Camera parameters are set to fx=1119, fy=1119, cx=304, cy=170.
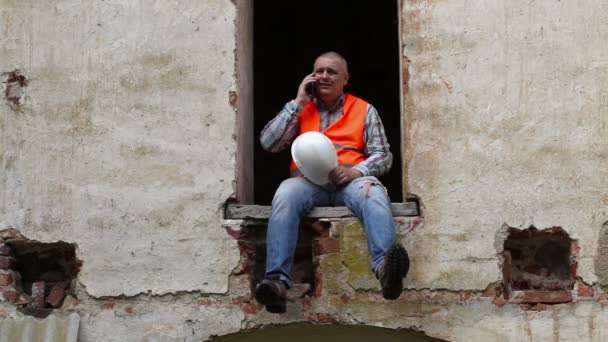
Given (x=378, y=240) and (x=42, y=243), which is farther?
(x=42, y=243)

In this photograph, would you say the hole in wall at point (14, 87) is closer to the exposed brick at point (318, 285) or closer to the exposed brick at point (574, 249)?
the exposed brick at point (318, 285)

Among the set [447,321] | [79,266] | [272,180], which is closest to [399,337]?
[447,321]

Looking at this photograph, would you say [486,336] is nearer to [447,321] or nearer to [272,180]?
[447,321]

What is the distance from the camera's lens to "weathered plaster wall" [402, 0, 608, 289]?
5539 millimetres

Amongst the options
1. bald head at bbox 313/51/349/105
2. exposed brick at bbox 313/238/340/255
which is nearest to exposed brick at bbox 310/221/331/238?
exposed brick at bbox 313/238/340/255

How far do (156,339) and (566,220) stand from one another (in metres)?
2.12

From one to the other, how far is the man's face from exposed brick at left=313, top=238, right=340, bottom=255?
80 centimetres

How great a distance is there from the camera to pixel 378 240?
5254 millimetres

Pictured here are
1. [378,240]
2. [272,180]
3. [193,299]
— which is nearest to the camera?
[378,240]

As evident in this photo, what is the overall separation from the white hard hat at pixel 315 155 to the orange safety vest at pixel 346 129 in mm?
206

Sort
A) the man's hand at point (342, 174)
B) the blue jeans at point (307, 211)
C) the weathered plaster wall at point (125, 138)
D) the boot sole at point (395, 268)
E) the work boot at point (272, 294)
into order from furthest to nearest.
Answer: the weathered plaster wall at point (125, 138) < the man's hand at point (342, 174) < the blue jeans at point (307, 211) < the work boot at point (272, 294) < the boot sole at point (395, 268)

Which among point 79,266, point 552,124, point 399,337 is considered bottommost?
point 399,337

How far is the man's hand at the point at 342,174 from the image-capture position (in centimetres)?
557

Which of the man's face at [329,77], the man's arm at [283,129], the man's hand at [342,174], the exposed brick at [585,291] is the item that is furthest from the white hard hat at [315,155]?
the exposed brick at [585,291]
